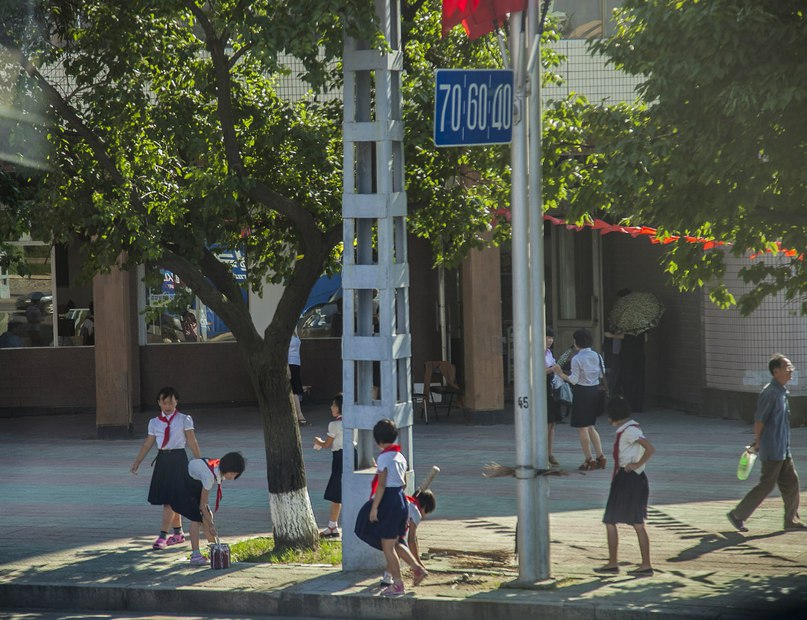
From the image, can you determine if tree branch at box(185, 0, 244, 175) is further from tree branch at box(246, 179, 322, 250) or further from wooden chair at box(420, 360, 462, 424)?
wooden chair at box(420, 360, 462, 424)

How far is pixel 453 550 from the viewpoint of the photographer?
10625mm

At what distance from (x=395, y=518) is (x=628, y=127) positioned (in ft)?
11.9

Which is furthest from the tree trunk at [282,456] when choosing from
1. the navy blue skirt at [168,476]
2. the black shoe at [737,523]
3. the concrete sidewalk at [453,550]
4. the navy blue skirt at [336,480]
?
the black shoe at [737,523]

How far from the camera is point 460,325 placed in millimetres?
21750

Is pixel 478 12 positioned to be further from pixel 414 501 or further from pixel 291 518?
pixel 291 518

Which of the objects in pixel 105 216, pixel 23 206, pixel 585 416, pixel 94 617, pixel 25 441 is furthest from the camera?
pixel 25 441

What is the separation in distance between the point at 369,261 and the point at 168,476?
9.23 feet

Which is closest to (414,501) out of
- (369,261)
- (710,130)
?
(369,261)

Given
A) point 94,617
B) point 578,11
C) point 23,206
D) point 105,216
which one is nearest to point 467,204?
point 105,216

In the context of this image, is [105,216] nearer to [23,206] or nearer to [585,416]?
[23,206]

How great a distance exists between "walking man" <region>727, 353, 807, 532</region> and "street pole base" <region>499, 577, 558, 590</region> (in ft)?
9.31

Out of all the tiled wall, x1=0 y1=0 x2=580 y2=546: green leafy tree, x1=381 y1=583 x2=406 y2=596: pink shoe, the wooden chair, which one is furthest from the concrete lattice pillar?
the wooden chair

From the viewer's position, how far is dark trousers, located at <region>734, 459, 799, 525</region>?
1110 cm

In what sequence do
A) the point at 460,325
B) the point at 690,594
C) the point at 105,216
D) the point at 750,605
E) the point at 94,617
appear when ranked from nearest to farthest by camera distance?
the point at 750,605 → the point at 690,594 → the point at 94,617 → the point at 105,216 → the point at 460,325
